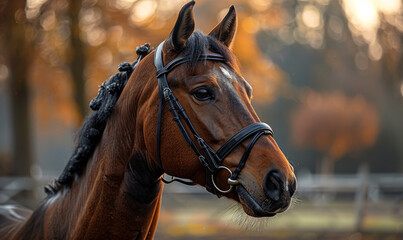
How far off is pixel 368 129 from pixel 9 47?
18820 millimetres

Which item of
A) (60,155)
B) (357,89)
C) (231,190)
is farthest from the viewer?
(60,155)

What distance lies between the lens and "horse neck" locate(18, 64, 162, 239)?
2.66 metres

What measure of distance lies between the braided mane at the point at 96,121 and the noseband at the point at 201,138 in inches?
15.1

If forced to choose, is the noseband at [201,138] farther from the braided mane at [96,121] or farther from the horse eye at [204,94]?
the braided mane at [96,121]

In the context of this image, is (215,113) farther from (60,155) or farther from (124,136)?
(60,155)

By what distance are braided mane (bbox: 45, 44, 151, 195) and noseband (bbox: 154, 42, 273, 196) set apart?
38 cm

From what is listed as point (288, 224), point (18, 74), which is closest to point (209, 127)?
point (18, 74)

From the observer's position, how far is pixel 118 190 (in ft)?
8.84

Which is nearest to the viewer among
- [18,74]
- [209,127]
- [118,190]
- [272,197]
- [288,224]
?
[272,197]

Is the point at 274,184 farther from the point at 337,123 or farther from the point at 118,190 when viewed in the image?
the point at 337,123

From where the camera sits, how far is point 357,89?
27.1m

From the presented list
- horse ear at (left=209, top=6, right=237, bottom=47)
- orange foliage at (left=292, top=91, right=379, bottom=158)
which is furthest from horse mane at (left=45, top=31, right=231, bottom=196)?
orange foliage at (left=292, top=91, right=379, bottom=158)

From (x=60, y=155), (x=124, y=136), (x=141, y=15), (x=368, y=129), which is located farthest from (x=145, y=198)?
(x=60, y=155)

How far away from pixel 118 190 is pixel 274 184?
99 cm
